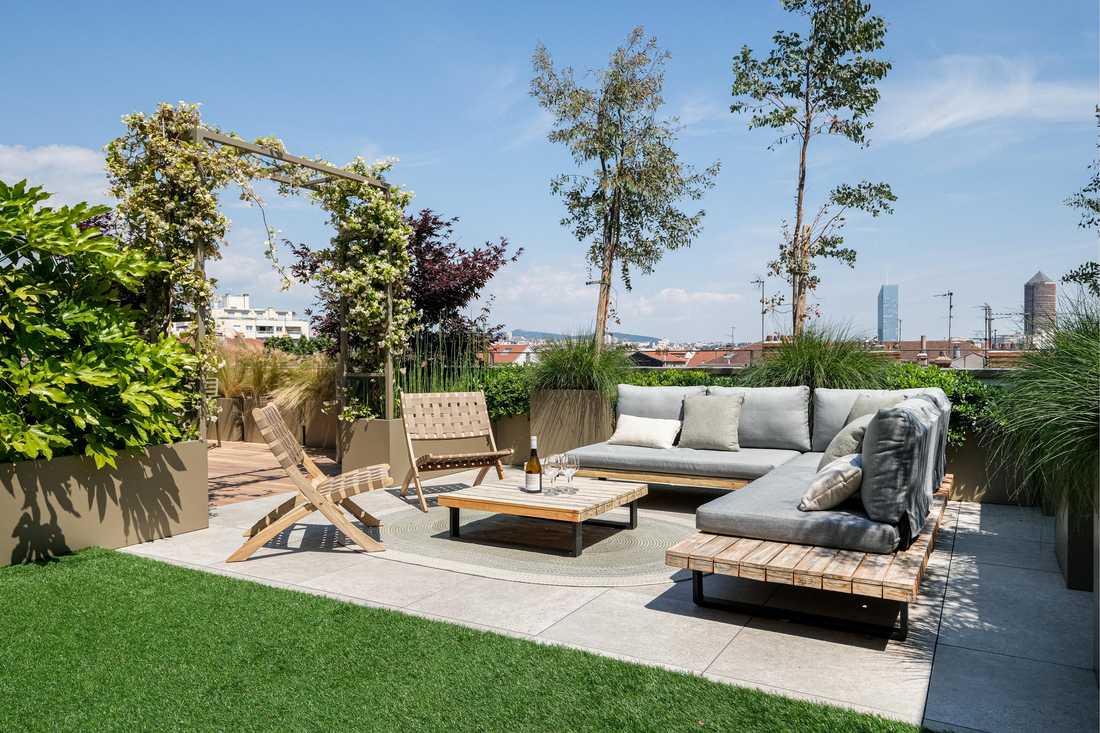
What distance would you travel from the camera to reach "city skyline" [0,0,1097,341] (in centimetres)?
746

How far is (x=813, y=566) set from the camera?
316 centimetres

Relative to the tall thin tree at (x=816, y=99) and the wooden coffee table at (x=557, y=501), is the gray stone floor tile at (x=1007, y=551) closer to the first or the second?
the wooden coffee table at (x=557, y=501)

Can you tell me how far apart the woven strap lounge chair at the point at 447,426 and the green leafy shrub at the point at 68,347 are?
2136 mm

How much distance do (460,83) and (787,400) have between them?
6.35 metres

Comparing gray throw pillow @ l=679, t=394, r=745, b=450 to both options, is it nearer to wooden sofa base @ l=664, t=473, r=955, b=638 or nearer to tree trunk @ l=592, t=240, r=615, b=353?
wooden sofa base @ l=664, t=473, r=955, b=638

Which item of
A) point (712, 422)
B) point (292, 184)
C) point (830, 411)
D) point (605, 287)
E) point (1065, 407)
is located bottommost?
point (712, 422)

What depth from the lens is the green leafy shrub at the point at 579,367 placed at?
7629 millimetres

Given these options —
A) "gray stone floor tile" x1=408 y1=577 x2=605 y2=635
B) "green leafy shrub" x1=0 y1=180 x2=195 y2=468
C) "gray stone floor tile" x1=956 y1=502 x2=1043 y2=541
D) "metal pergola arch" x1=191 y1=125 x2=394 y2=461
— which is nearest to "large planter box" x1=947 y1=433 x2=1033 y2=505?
"gray stone floor tile" x1=956 y1=502 x2=1043 y2=541

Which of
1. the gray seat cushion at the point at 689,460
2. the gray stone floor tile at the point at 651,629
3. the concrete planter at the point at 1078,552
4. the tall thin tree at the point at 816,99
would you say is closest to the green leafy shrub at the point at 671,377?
the gray seat cushion at the point at 689,460

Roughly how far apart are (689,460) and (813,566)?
2715 millimetres

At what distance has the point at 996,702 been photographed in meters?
2.53

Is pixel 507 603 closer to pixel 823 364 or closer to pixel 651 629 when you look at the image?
pixel 651 629

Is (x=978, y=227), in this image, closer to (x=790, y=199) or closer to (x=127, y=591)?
(x=790, y=199)

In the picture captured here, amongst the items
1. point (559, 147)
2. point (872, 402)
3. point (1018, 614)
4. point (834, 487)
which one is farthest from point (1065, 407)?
point (559, 147)
